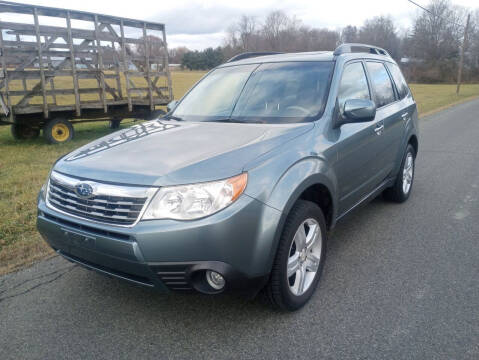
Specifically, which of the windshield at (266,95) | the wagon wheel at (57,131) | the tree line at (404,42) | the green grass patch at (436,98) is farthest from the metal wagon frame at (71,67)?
the tree line at (404,42)

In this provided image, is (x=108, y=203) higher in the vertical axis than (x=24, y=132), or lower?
higher

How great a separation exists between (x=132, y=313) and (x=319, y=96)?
2220 mm

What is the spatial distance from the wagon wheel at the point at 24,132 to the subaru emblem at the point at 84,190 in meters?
9.93

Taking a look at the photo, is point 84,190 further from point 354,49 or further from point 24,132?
point 24,132

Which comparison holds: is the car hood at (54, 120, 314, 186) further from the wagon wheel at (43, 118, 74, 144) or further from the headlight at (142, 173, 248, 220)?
the wagon wheel at (43, 118, 74, 144)

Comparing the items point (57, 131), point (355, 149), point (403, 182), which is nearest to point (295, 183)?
point (355, 149)

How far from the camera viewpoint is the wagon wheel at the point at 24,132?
1122 centimetres

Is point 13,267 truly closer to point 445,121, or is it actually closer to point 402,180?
point 402,180

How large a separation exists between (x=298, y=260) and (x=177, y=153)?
1.11 meters

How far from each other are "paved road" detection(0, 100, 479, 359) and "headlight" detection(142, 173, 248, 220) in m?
0.86

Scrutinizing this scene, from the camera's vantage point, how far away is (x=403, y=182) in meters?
5.09

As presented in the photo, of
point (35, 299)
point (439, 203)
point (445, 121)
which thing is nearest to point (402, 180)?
point (439, 203)

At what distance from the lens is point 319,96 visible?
135 inches

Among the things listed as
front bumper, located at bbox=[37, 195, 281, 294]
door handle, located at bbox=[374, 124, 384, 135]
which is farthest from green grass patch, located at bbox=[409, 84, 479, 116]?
front bumper, located at bbox=[37, 195, 281, 294]
